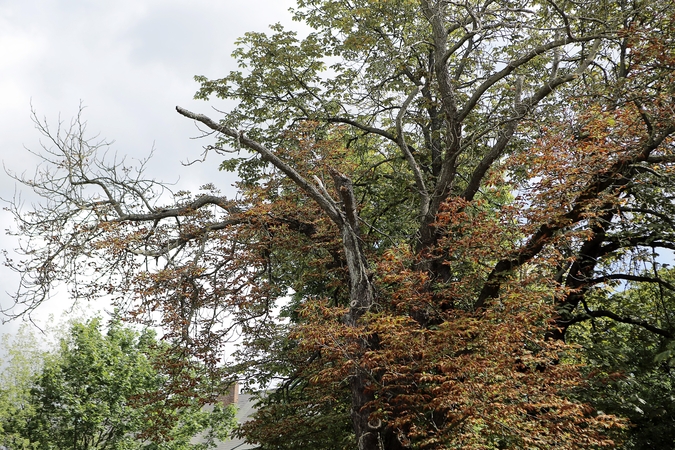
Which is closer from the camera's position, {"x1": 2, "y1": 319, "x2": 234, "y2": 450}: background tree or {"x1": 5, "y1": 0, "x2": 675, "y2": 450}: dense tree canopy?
{"x1": 5, "y1": 0, "x2": 675, "y2": 450}: dense tree canopy

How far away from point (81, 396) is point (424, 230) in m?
15.9

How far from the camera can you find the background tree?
807 inches

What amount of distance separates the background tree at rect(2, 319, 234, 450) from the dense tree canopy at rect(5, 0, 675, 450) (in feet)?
34.2

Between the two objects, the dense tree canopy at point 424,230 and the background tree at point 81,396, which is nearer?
the dense tree canopy at point 424,230

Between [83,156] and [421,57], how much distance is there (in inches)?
296

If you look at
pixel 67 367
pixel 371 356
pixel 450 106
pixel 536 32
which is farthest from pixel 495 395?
pixel 67 367

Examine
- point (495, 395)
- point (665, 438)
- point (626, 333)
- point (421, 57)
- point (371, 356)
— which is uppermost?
point (421, 57)

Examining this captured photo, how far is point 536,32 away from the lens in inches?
428

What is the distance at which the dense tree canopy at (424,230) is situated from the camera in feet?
26.3

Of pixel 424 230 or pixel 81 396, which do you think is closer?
pixel 424 230

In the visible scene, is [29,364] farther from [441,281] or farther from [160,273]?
[441,281]

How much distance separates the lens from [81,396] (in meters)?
20.9

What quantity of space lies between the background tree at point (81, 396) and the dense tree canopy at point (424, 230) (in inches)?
410

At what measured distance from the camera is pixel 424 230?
10.2 meters
